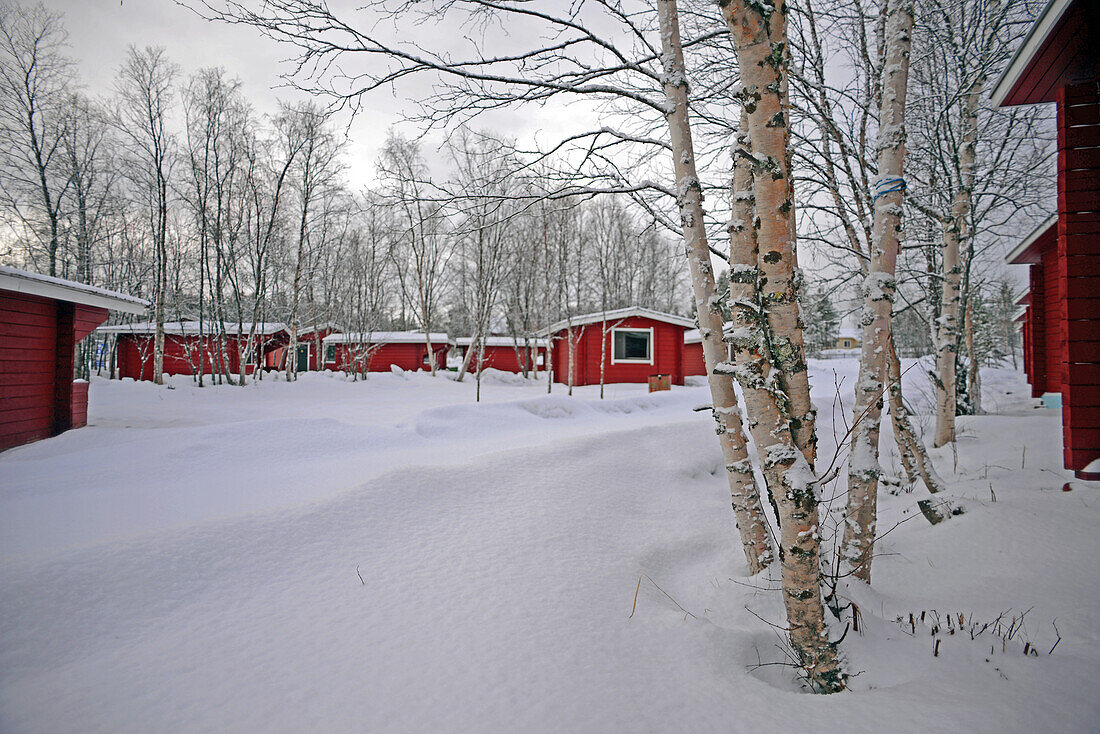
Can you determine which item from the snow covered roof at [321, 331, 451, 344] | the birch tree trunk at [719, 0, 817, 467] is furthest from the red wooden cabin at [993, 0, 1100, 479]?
the snow covered roof at [321, 331, 451, 344]

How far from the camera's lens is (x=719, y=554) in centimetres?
292

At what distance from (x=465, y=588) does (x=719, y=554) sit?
1.66 metres

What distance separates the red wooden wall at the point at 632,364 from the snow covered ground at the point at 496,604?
13196mm

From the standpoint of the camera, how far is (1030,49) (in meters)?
3.30

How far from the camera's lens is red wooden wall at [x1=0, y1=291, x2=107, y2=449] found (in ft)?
19.0

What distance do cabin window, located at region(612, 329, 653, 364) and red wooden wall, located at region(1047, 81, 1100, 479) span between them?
44.9 ft

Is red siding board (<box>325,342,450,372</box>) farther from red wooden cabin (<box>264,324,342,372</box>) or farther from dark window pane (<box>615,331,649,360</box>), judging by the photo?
Result: dark window pane (<box>615,331,649,360</box>)

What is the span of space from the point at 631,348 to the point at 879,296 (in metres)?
15.1

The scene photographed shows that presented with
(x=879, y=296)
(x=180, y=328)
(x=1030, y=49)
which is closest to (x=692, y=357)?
(x=1030, y=49)

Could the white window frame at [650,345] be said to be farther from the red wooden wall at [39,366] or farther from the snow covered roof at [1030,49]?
the red wooden wall at [39,366]

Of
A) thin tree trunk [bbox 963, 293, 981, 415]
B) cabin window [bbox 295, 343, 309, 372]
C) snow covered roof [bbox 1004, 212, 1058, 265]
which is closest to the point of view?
snow covered roof [bbox 1004, 212, 1058, 265]

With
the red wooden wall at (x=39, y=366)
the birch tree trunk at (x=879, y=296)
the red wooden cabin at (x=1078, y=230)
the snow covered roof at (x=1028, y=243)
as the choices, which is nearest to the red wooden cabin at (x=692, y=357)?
the snow covered roof at (x=1028, y=243)

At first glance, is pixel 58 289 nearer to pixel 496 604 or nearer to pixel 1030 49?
pixel 496 604

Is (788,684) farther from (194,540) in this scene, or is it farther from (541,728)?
(194,540)
